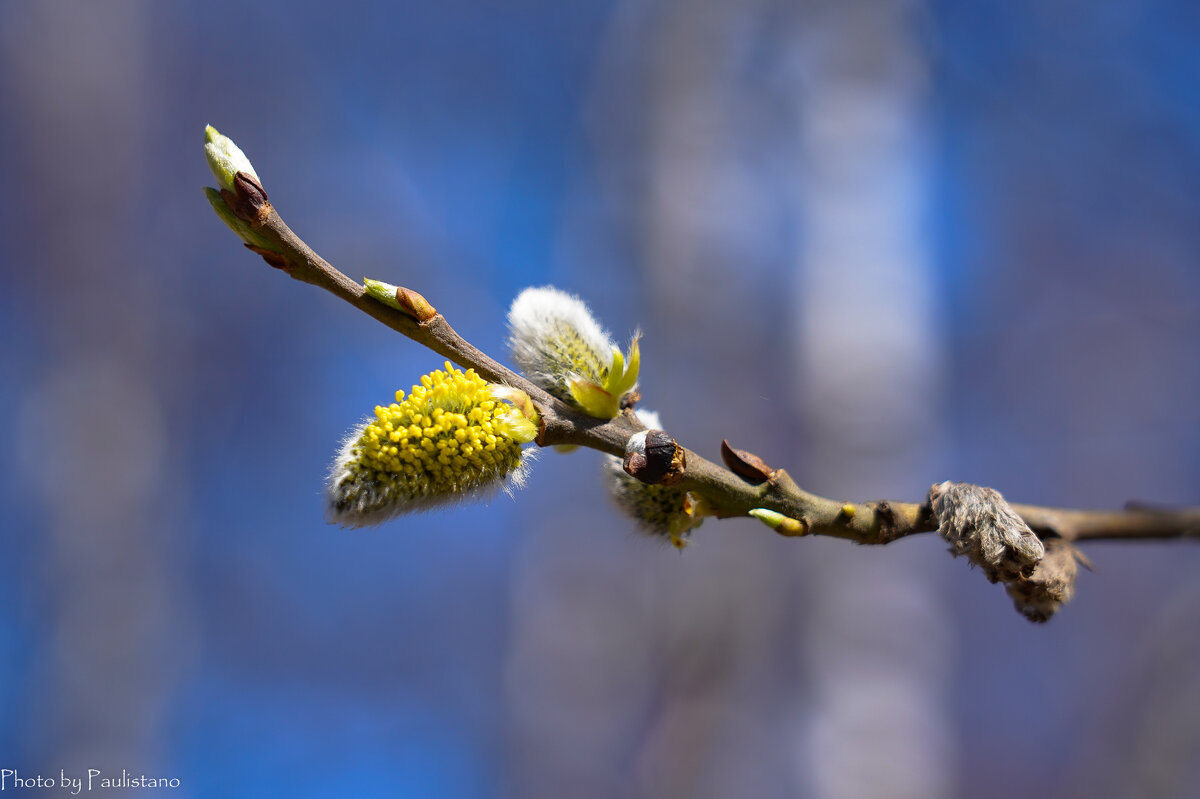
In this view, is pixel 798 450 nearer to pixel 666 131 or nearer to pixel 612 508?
pixel 666 131

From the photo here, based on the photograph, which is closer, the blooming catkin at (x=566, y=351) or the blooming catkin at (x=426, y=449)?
the blooming catkin at (x=426, y=449)

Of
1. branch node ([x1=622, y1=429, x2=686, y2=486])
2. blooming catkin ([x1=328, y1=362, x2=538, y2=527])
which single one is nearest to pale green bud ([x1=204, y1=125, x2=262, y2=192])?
blooming catkin ([x1=328, y1=362, x2=538, y2=527])

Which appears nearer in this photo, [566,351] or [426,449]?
[426,449]

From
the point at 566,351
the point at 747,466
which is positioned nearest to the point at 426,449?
the point at 566,351

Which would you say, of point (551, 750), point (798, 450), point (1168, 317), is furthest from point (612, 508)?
point (1168, 317)

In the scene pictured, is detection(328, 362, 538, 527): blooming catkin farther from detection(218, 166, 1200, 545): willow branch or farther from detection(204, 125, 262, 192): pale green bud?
detection(204, 125, 262, 192): pale green bud

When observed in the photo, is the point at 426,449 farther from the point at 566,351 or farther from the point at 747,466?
the point at 747,466

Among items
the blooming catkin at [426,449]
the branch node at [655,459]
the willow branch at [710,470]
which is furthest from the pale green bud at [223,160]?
the branch node at [655,459]

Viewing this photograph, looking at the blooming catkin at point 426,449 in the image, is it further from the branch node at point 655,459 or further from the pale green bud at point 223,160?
the pale green bud at point 223,160

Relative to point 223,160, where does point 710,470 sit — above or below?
below
